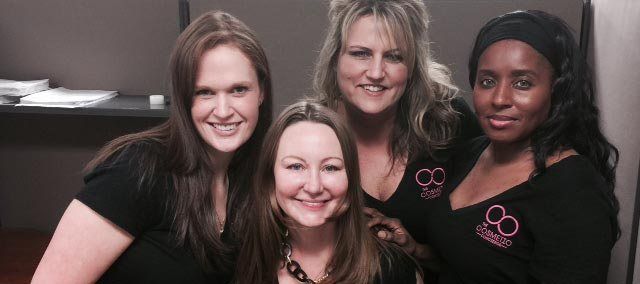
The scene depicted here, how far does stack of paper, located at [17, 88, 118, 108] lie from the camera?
2.85 m

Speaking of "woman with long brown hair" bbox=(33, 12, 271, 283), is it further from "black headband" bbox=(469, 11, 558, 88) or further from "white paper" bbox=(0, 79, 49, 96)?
"white paper" bbox=(0, 79, 49, 96)

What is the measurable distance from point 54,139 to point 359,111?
2189mm

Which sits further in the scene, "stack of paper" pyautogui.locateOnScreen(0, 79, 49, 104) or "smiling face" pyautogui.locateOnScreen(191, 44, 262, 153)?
"stack of paper" pyautogui.locateOnScreen(0, 79, 49, 104)

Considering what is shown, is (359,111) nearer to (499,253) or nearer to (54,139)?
(499,253)

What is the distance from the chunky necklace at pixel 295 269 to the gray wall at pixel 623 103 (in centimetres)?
90

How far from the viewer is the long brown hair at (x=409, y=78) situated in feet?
5.82

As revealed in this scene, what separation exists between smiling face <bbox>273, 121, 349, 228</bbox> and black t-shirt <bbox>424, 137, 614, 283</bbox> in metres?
0.32

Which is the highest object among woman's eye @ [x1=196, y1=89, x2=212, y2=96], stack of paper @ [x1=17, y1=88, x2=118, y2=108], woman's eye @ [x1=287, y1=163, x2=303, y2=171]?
woman's eye @ [x1=196, y1=89, x2=212, y2=96]

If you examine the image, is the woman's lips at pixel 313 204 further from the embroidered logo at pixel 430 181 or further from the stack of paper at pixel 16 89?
the stack of paper at pixel 16 89

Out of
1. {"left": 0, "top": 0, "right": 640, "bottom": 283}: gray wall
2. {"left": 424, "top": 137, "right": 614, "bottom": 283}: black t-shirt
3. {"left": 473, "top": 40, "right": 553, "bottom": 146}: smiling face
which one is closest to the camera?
{"left": 424, "top": 137, "right": 614, "bottom": 283}: black t-shirt

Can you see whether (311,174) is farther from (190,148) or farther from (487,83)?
(487,83)

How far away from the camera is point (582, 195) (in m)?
1.27

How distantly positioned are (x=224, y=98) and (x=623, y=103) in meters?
1.25

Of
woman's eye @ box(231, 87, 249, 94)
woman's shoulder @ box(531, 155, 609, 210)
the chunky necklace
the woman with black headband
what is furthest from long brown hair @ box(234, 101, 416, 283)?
woman's shoulder @ box(531, 155, 609, 210)
